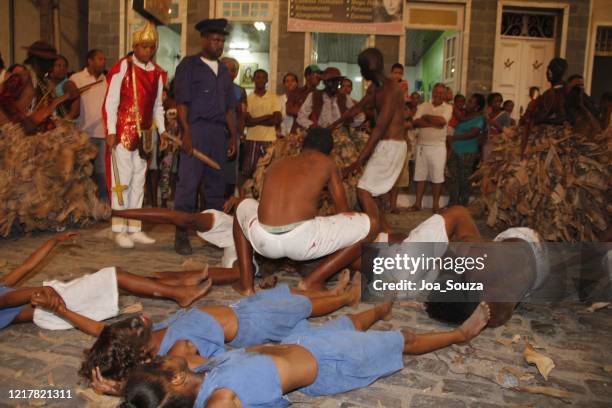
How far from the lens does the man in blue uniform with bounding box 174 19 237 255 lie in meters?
5.84

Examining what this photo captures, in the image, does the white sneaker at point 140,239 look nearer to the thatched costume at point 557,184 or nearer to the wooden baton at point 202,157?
the wooden baton at point 202,157

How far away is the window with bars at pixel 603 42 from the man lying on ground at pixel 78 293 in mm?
13889

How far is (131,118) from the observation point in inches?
230

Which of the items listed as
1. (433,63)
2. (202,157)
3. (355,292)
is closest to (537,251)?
(355,292)

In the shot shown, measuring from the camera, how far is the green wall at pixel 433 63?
14.7 meters

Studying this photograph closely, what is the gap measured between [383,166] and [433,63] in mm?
10694

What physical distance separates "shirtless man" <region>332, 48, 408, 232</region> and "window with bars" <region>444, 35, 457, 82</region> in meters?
7.85

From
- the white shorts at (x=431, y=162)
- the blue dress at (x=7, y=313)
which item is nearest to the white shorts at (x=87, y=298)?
the blue dress at (x=7, y=313)

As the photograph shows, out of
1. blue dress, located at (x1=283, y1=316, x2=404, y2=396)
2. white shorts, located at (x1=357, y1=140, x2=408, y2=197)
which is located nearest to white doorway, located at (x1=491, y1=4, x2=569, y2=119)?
white shorts, located at (x1=357, y1=140, x2=408, y2=197)

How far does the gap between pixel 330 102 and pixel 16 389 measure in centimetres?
573

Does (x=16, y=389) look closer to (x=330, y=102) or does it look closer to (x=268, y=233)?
(x=268, y=233)

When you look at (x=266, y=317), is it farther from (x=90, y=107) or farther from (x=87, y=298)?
(x=90, y=107)

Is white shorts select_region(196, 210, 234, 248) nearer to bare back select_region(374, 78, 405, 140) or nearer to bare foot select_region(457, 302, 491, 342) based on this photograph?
bare back select_region(374, 78, 405, 140)

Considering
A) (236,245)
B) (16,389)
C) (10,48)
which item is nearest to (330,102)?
(236,245)
